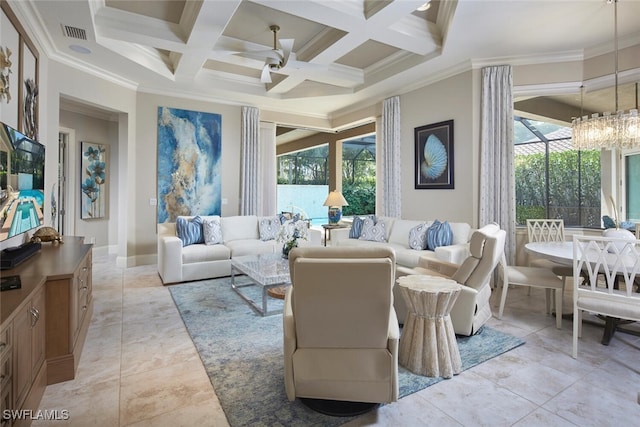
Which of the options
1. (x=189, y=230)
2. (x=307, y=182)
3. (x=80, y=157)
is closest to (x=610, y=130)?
(x=189, y=230)

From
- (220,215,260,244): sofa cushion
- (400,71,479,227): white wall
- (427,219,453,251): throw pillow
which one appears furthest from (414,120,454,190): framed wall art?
(220,215,260,244): sofa cushion

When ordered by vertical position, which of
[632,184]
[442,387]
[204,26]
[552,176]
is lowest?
[442,387]

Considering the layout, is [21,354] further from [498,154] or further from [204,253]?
[498,154]

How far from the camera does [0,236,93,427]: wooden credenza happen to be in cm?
158

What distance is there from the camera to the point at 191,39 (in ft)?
12.9

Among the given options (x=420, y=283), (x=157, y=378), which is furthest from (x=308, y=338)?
(x=157, y=378)

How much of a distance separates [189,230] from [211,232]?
1.01ft

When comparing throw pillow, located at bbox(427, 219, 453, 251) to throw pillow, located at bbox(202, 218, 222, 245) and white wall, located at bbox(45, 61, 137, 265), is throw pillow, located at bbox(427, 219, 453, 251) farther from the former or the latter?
white wall, located at bbox(45, 61, 137, 265)

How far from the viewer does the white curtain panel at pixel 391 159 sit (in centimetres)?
578

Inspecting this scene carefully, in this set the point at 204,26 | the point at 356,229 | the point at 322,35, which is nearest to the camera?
the point at 204,26

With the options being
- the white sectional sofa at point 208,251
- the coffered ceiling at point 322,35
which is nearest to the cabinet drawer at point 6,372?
the white sectional sofa at point 208,251

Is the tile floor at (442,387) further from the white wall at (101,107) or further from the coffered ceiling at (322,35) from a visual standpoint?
the coffered ceiling at (322,35)

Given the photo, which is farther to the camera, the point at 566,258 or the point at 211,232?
the point at 211,232

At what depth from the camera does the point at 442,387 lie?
2105mm
